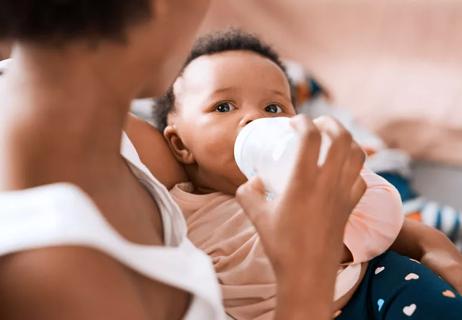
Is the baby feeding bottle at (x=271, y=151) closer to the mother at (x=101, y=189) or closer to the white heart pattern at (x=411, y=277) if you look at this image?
the mother at (x=101, y=189)

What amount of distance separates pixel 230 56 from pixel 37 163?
59cm

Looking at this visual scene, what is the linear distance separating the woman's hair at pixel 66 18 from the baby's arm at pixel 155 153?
1.58ft

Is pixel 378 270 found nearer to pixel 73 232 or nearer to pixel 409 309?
pixel 409 309

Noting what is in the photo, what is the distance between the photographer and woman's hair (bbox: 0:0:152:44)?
21.6 inches

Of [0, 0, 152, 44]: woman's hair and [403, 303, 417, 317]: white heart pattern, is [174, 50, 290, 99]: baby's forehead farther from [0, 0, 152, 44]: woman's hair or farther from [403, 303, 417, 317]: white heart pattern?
[0, 0, 152, 44]: woman's hair

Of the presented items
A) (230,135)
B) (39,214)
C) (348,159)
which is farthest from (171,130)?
(39,214)

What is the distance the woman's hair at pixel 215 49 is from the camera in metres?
1.18

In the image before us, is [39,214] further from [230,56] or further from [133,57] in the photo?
[230,56]

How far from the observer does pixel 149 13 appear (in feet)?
1.96

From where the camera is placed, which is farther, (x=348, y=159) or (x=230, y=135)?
(x=230, y=135)

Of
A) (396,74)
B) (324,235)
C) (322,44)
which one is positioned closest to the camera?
(324,235)

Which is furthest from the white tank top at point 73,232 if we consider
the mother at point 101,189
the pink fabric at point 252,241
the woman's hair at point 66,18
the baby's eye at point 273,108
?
the baby's eye at point 273,108

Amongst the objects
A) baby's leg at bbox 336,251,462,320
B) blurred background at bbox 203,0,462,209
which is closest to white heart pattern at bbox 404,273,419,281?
baby's leg at bbox 336,251,462,320

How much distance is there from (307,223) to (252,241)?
286mm
